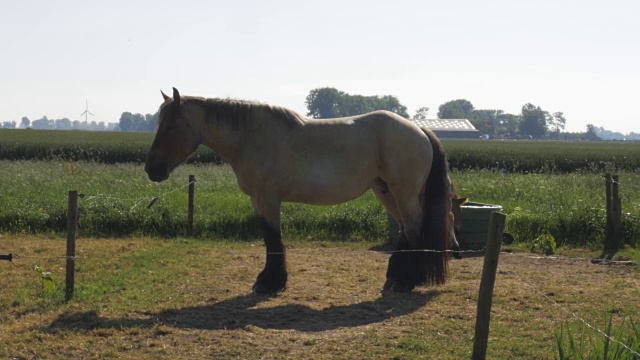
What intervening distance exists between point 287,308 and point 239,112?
89.8 inches

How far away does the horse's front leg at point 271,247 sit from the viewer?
876 centimetres

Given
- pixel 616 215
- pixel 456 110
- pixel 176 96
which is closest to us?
pixel 176 96

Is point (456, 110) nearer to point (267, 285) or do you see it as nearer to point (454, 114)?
point (454, 114)

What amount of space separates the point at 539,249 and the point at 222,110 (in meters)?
6.48

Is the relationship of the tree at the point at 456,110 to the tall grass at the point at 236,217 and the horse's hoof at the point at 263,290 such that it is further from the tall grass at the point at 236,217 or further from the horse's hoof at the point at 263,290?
the horse's hoof at the point at 263,290

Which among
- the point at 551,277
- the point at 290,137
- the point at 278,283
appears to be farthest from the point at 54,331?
the point at 551,277

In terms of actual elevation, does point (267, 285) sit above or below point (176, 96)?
below

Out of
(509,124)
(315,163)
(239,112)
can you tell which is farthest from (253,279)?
(509,124)

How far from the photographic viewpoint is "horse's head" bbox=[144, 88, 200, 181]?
8.56m

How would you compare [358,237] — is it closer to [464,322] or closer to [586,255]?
[586,255]

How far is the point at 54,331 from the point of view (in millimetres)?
6828

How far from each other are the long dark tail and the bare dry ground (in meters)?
0.27

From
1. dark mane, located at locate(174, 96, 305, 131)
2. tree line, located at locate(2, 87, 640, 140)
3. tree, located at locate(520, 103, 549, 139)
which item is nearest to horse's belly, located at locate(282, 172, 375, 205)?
dark mane, located at locate(174, 96, 305, 131)

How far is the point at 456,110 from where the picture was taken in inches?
5709
